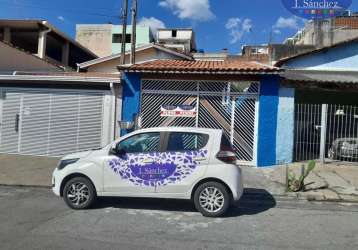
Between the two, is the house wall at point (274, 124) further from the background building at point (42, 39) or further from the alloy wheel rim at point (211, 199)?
the background building at point (42, 39)

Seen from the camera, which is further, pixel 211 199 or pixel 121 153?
pixel 121 153

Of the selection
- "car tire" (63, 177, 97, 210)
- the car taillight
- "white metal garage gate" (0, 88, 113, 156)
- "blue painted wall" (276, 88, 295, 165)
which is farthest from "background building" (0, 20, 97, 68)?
the car taillight

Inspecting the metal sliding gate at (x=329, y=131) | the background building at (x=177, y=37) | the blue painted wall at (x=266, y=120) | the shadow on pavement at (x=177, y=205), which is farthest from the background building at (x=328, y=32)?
the background building at (x=177, y=37)

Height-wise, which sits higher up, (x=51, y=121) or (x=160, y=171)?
(x=51, y=121)

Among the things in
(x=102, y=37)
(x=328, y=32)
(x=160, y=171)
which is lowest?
(x=160, y=171)

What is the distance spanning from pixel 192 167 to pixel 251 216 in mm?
1380

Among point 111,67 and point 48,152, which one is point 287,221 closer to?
point 48,152

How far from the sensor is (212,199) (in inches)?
282

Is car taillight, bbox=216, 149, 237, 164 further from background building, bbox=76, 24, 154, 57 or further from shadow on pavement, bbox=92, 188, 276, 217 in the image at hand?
background building, bbox=76, 24, 154, 57

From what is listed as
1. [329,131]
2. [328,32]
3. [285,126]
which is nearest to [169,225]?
[285,126]

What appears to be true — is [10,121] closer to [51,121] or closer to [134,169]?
[51,121]

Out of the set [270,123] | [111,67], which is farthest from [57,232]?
[111,67]

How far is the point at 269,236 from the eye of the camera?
6004 millimetres

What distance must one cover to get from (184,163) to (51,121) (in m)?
8.14
